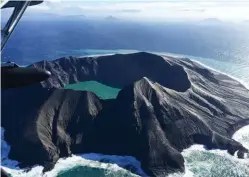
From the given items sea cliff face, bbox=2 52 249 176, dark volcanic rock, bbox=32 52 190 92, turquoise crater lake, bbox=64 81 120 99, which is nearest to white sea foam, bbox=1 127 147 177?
sea cliff face, bbox=2 52 249 176

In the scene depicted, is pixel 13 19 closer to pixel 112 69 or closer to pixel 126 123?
pixel 126 123

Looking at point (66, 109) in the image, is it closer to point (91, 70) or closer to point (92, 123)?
point (92, 123)

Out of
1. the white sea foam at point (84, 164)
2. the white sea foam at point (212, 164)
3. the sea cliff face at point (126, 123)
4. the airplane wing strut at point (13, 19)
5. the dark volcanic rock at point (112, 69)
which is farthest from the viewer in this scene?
the dark volcanic rock at point (112, 69)

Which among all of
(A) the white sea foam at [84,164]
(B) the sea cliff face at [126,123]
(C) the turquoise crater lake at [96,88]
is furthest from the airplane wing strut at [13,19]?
(C) the turquoise crater lake at [96,88]

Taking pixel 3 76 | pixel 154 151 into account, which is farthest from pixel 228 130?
pixel 3 76

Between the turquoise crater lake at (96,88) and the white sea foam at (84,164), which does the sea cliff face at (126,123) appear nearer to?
the white sea foam at (84,164)

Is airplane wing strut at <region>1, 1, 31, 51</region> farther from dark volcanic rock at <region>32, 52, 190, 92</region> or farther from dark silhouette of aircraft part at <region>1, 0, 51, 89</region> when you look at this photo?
dark volcanic rock at <region>32, 52, 190, 92</region>

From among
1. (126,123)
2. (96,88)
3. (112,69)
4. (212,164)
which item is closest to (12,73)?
(212,164)

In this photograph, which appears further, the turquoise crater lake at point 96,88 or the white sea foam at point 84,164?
the turquoise crater lake at point 96,88

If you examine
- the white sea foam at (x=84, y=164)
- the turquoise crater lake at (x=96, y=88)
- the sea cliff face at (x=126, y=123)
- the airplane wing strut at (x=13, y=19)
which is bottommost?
the turquoise crater lake at (x=96, y=88)

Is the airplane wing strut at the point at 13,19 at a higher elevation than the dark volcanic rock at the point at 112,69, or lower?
higher
